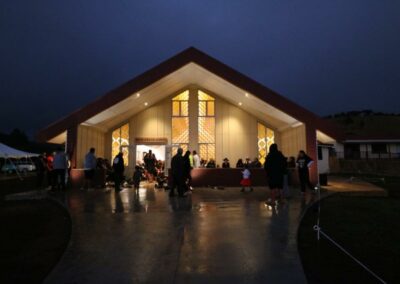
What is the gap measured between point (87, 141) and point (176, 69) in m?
5.17

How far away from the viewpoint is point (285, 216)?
704 centimetres

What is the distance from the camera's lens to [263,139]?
17734 millimetres

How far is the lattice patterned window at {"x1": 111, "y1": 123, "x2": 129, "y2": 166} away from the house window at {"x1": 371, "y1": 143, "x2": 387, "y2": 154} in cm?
2919

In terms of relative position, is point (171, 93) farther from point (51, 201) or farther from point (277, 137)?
point (51, 201)

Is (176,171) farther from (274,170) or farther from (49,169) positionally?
(49,169)

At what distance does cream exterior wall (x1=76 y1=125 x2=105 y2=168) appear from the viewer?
13555mm

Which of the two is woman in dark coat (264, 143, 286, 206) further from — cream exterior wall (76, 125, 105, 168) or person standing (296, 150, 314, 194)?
cream exterior wall (76, 125, 105, 168)

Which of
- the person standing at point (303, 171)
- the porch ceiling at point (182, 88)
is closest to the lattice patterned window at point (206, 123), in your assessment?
the porch ceiling at point (182, 88)

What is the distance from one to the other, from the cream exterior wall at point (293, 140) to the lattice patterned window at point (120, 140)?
8.39m

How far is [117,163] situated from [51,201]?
2.84 metres

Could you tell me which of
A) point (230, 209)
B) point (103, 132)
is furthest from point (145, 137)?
point (230, 209)

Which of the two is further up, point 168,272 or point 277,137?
point 277,137

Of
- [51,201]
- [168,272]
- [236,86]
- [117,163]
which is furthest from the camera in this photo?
[236,86]

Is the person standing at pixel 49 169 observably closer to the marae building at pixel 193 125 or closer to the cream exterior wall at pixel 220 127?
the marae building at pixel 193 125
